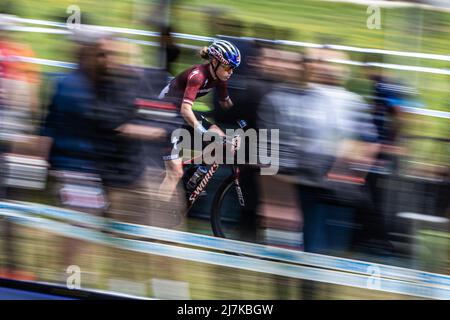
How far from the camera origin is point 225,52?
411 cm

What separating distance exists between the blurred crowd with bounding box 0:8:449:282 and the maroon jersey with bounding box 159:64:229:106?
7.8 inches

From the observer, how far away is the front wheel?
12.7 feet

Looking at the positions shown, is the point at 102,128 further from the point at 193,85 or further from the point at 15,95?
the point at 193,85

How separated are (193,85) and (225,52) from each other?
28 cm

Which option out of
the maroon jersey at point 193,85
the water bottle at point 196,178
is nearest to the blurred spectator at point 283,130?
the maroon jersey at point 193,85

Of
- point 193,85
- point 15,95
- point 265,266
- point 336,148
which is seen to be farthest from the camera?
point 193,85

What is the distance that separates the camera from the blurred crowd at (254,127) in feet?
11.8

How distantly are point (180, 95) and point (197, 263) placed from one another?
88 centimetres

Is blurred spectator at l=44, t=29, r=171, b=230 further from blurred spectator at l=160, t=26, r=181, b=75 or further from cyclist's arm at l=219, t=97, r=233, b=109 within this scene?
cyclist's arm at l=219, t=97, r=233, b=109

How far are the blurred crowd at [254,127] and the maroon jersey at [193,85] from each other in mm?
197

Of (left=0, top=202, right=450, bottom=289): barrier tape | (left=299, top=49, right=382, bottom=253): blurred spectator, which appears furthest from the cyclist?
(left=299, top=49, right=382, bottom=253): blurred spectator

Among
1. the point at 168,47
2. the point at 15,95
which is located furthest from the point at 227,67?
the point at 15,95

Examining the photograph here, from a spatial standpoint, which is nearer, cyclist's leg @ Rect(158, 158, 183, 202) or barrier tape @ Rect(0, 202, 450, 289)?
barrier tape @ Rect(0, 202, 450, 289)
